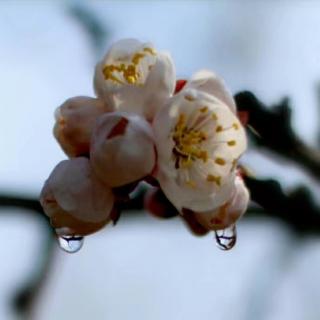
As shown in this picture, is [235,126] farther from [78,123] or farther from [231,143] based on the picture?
[78,123]

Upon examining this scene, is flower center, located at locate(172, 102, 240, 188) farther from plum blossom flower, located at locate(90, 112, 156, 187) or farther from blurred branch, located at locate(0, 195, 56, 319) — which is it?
blurred branch, located at locate(0, 195, 56, 319)

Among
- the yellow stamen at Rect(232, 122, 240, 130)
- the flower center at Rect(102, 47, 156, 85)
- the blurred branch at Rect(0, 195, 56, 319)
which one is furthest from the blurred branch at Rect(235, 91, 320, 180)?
the blurred branch at Rect(0, 195, 56, 319)

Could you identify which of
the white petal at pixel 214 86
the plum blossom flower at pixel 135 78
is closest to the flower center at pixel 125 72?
the plum blossom flower at pixel 135 78

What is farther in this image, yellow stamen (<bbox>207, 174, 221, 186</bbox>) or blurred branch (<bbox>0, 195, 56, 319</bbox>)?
blurred branch (<bbox>0, 195, 56, 319</bbox>)

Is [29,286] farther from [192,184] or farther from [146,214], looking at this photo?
[192,184]

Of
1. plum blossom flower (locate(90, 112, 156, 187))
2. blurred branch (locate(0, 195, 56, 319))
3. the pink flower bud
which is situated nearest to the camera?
plum blossom flower (locate(90, 112, 156, 187))

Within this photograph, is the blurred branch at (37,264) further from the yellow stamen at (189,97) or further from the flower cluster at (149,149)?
the yellow stamen at (189,97)

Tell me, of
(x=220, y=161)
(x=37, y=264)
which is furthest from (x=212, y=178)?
(x=37, y=264)
